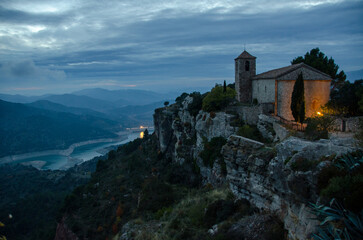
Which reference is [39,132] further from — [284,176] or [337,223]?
[337,223]

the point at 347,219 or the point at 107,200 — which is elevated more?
the point at 347,219

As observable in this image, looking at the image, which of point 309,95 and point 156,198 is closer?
point 156,198

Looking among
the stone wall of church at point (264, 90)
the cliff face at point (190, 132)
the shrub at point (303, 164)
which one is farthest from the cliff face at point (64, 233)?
the shrub at point (303, 164)

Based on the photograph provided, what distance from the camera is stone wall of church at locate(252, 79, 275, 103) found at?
81.6 feet

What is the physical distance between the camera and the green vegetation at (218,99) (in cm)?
2898

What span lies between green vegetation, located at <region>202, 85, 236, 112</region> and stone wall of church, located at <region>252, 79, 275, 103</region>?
105 inches

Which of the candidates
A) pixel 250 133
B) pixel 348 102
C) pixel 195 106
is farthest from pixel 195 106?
pixel 348 102

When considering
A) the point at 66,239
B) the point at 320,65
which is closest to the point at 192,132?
the point at 320,65

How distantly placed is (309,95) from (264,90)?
4564 millimetres

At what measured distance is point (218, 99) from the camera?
95.9 feet

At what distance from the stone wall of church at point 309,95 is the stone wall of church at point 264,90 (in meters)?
0.97

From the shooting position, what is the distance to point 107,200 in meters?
33.1

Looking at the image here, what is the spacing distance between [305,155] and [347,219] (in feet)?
10.3

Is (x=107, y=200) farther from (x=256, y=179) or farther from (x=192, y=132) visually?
(x=256, y=179)
